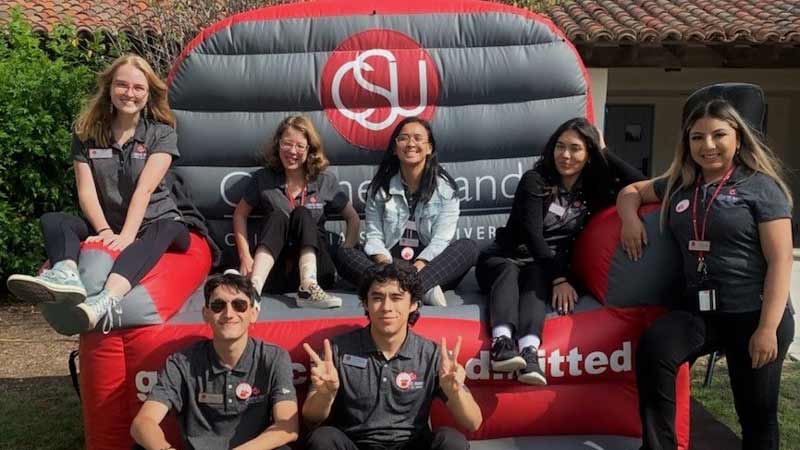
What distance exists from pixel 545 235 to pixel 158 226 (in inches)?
71.1

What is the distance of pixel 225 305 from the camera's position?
110 inches

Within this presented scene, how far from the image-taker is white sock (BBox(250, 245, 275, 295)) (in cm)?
349

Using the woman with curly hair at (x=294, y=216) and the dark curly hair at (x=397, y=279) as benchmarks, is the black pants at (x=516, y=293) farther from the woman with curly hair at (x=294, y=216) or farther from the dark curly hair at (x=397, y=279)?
the woman with curly hair at (x=294, y=216)

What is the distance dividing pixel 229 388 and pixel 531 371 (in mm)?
1185

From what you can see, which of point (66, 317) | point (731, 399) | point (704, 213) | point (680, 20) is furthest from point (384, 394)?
point (680, 20)

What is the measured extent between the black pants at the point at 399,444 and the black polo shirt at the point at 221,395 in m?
0.20

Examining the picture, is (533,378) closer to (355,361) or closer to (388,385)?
(388,385)

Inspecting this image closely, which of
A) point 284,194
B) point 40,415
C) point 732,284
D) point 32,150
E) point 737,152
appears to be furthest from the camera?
point 32,150

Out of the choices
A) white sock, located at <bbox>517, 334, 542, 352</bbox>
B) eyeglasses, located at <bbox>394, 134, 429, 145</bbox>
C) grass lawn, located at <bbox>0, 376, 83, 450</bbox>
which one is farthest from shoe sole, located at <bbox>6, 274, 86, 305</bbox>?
white sock, located at <bbox>517, 334, 542, 352</bbox>

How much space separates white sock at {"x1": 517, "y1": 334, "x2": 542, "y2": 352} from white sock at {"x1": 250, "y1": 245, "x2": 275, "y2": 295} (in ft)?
3.94

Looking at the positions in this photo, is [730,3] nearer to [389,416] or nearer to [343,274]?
[343,274]

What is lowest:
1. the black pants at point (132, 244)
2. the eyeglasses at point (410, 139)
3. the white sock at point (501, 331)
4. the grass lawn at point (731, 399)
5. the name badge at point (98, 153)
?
the grass lawn at point (731, 399)

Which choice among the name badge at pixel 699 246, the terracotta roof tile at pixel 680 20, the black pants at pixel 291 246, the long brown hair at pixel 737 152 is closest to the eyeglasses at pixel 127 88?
the black pants at pixel 291 246

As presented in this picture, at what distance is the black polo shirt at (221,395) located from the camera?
111 inches
